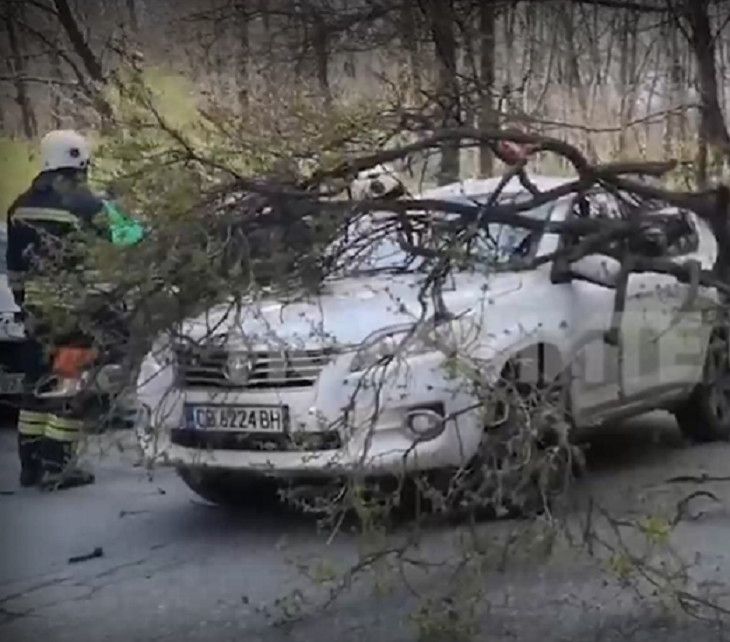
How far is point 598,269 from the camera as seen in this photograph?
4.38m

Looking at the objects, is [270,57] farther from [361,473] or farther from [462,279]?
[361,473]

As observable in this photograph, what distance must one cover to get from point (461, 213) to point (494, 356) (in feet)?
1.33

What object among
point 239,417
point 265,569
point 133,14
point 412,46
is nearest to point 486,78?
point 412,46

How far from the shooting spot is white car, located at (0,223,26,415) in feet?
14.8

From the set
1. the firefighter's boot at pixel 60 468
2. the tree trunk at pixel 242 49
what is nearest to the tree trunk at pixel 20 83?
the tree trunk at pixel 242 49

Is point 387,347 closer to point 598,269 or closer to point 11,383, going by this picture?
point 598,269

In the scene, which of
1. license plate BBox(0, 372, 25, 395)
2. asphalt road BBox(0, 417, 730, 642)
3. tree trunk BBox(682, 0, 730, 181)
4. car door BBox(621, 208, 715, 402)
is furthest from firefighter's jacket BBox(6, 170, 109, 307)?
tree trunk BBox(682, 0, 730, 181)

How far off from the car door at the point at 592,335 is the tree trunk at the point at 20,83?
57.4 inches

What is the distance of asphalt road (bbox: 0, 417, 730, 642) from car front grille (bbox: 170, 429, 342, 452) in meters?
0.16

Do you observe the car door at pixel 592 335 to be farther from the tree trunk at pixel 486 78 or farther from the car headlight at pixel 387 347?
the car headlight at pixel 387 347

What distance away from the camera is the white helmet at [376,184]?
417 centimetres

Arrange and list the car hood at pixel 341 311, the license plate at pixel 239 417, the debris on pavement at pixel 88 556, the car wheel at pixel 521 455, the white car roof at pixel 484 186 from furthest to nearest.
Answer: the debris on pavement at pixel 88 556, the license plate at pixel 239 417, the white car roof at pixel 484 186, the car hood at pixel 341 311, the car wheel at pixel 521 455

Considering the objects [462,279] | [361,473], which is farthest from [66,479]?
[462,279]

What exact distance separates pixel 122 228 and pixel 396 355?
2.47 feet
